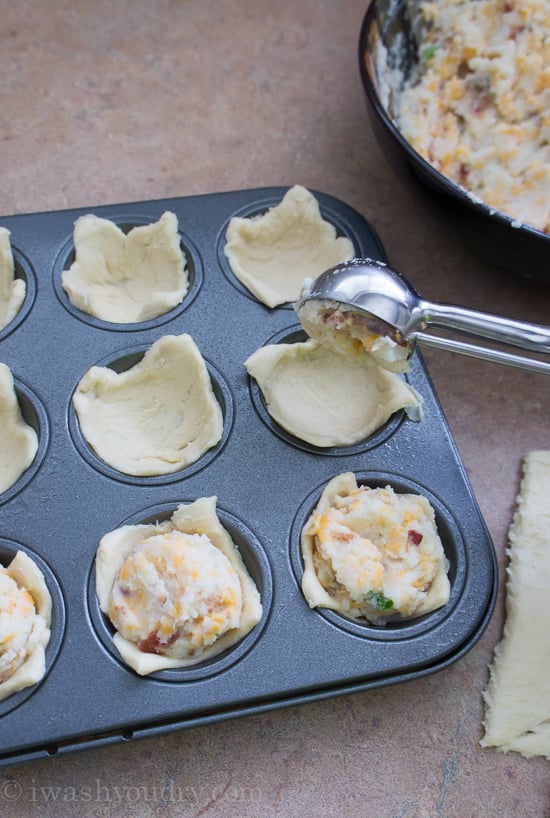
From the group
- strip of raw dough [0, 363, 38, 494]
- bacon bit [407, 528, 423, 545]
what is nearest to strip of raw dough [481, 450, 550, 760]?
bacon bit [407, 528, 423, 545]

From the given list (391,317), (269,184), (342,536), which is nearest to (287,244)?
(269,184)

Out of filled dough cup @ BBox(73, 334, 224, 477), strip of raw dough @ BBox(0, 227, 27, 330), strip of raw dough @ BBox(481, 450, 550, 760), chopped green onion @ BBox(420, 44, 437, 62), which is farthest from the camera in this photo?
chopped green onion @ BBox(420, 44, 437, 62)

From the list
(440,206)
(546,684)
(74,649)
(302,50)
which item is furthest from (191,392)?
(302,50)

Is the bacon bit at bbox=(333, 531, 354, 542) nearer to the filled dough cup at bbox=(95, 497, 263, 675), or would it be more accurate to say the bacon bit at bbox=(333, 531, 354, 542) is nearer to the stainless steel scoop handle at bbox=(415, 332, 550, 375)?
the filled dough cup at bbox=(95, 497, 263, 675)

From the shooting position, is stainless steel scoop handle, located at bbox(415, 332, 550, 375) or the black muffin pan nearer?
the black muffin pan

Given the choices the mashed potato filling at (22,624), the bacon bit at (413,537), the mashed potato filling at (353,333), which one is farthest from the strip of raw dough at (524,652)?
the mashed potato filling at (22,624)

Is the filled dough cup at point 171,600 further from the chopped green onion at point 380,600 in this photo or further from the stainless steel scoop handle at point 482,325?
the stainless steel scoop handle at point 482,325

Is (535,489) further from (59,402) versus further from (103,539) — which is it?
(59,402)

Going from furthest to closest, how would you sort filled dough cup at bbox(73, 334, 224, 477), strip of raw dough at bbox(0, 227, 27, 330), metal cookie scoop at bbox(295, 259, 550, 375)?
strip of raw dough at bbox(0, 227, 27, 330), filled dough cup at bbox(73, 334, 224, 477), metal cookie scoop at bbox(295, 259, 550, 375)
